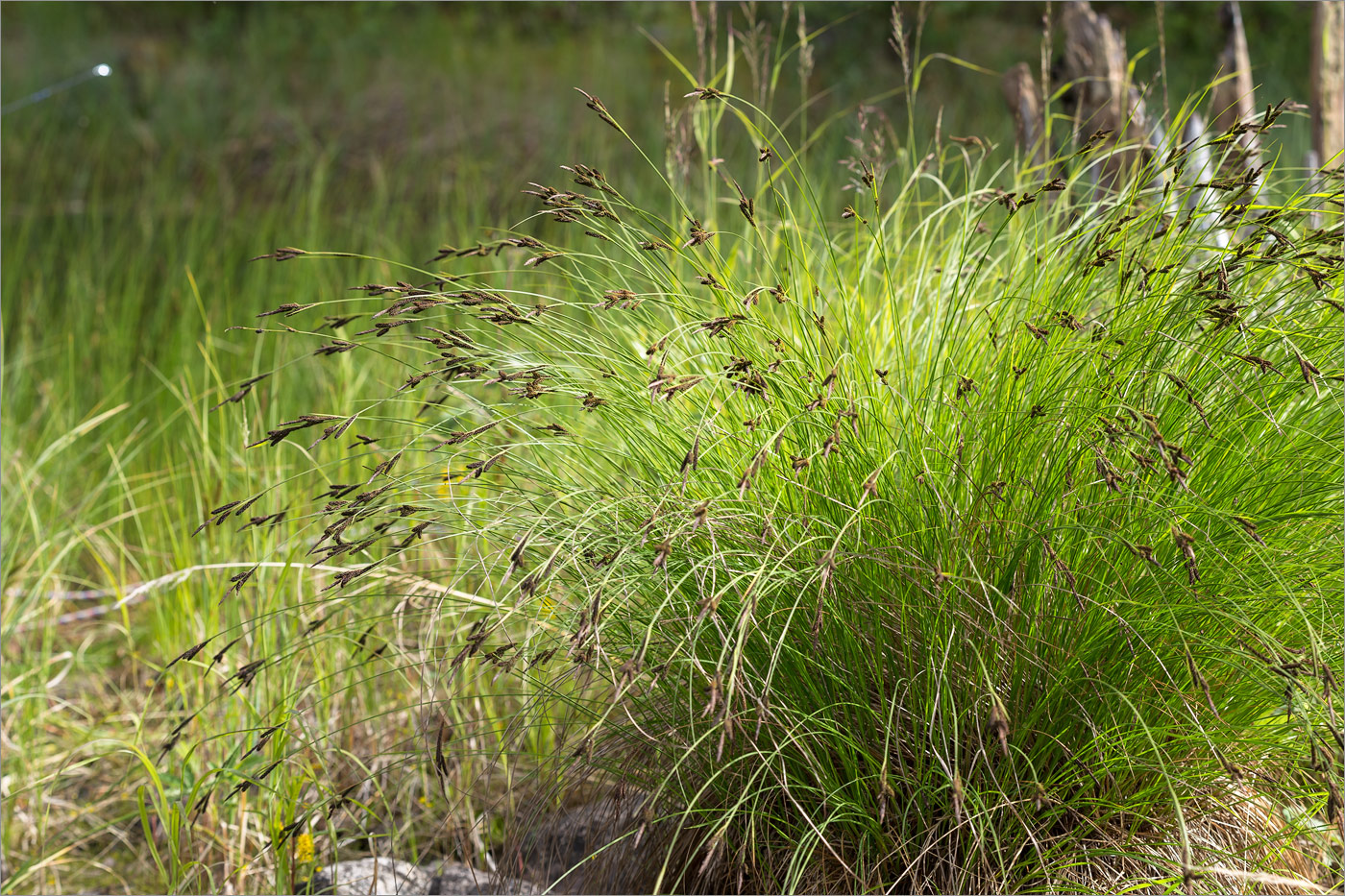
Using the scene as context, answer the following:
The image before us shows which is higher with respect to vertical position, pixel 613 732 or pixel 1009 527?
pixel 1009 527

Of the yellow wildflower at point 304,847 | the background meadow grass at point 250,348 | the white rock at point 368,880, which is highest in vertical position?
the background meadow grass at point 250,348

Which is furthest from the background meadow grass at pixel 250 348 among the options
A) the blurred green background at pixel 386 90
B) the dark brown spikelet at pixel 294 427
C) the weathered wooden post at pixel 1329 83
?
the weathered wooden post at pixel 1329 83

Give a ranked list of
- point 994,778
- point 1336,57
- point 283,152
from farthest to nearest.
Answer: point 283,152
point 1336,57
point 994,778

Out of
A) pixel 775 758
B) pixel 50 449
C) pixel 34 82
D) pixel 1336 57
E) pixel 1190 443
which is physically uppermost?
pixel 34 82

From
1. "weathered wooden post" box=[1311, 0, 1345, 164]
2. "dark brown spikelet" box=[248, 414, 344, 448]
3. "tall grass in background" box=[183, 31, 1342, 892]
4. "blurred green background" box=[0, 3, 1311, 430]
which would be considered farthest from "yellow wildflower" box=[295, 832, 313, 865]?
"blurred green background" box=[0, 3, 1311, 430]

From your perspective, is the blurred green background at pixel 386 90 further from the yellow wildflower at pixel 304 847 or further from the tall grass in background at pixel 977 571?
the tall grass in background at pixel 977 571

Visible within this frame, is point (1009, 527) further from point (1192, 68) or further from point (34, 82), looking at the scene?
point (34, 82)

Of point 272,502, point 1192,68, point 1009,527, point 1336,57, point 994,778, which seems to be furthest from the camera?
point 1192,68

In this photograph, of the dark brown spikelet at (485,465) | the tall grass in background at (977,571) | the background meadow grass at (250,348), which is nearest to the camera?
the dark brown spikelet at (485,465)

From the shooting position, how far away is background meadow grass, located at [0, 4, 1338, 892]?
1875 millimetres

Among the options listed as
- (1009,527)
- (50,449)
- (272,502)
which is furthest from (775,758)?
(50,449)

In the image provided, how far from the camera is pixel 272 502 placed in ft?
7.78

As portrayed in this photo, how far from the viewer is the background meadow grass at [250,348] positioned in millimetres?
1875

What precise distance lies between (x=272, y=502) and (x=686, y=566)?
137cm
